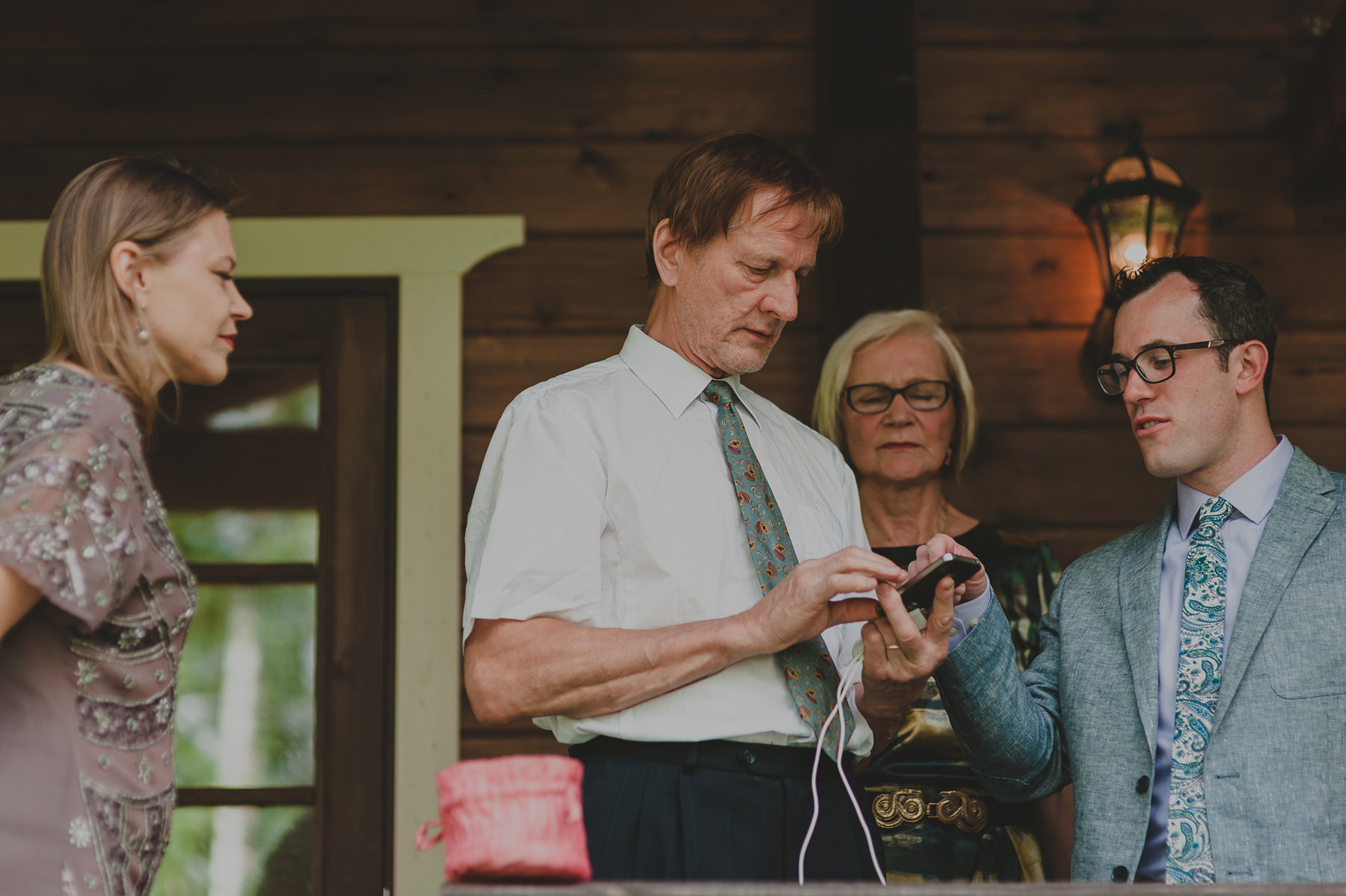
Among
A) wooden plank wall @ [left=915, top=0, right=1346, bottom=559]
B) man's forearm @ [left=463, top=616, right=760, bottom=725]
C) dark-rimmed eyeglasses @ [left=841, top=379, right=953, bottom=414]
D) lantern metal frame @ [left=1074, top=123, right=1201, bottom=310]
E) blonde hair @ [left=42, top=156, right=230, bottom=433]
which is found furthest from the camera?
wooden plank wall @ [left=915, top=0, right=1346, bottom=559]

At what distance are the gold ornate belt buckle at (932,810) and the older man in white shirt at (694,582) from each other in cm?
43

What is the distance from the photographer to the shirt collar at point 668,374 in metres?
1.96

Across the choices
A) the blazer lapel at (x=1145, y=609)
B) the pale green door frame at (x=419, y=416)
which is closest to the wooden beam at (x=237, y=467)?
the pale green door frame at (x=419, y=416)

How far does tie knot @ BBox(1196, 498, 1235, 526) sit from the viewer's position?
2004mm

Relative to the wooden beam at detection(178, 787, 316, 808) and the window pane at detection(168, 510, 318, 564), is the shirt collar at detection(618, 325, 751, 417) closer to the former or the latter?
the window pane at detection(168, 510, 318, 564)

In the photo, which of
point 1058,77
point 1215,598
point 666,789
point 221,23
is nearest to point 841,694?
point 666,789

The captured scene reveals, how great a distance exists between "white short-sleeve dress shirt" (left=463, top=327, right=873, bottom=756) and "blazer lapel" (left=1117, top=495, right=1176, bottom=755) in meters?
0.43

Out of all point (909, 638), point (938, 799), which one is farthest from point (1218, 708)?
point (938, 799)

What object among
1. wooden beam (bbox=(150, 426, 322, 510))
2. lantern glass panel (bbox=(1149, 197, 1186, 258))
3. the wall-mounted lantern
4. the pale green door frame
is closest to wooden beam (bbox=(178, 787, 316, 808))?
the pale green door frame

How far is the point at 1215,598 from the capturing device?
1.95 m

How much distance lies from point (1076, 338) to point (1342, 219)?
0.70m

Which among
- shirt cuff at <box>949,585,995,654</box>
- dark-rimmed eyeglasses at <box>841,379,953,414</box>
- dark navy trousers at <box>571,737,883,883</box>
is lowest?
dark navy trousers at <box>571,737,883,883</box>

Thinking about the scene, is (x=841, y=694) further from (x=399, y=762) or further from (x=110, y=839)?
(x=399, y=762)

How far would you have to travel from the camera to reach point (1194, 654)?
191 centimetres
